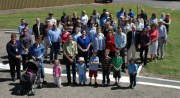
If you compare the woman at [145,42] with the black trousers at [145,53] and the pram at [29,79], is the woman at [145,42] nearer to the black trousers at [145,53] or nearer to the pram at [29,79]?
the black trousers at [145,53]

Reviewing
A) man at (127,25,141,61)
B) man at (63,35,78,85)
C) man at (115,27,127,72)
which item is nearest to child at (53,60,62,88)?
man at (63,35,78,85)

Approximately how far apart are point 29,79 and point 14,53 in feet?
5.42

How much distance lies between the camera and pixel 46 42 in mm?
17578

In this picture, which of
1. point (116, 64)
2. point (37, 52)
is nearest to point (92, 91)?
point (116, 64)

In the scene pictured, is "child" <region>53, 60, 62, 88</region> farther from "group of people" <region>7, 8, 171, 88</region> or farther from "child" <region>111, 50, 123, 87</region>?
"child" <region>111, 50, 123, 87</region>

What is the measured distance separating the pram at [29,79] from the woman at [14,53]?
104 centimetres

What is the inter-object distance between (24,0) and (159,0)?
19513mm

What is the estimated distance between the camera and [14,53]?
48.0 ft

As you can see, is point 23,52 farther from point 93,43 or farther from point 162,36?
point 162,36

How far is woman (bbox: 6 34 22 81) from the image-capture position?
1459 centimetres

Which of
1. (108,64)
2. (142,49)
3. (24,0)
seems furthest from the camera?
(24,0)

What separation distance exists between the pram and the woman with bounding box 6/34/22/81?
104 centimetres

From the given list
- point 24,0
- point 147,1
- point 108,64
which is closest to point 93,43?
point 108,64

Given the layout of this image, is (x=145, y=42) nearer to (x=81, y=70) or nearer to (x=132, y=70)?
(x=132, y=70)
